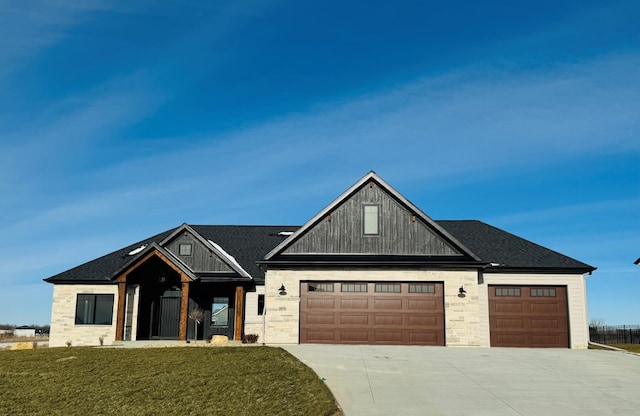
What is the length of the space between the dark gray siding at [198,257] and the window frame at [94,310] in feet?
13.2

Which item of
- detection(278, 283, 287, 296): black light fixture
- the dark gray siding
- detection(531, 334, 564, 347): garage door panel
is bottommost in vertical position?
detection(531, 334, 564, 347): garage door panel

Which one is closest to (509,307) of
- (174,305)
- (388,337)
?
(388,337)

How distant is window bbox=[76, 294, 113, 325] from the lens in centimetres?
2880

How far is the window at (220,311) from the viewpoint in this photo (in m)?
28.6

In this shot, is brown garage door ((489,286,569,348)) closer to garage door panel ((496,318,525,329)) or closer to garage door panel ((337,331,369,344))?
garage door panel ((496,318,525,329))

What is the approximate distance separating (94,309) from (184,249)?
5.33m

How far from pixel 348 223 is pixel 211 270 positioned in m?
7.97

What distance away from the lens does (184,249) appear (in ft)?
95.0

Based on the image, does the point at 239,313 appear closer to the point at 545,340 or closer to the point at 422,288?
the point at 422,288

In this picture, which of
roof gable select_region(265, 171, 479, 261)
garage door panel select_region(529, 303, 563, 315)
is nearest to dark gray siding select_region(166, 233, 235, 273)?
roof gable select_region(265, 171, 479, 261)

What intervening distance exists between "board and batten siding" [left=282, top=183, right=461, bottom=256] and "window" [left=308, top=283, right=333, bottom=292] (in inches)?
52.8

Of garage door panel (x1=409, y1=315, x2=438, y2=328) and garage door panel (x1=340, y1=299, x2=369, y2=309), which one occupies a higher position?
garage door panel (x1=340, y1=299, x2=369, y2=309)

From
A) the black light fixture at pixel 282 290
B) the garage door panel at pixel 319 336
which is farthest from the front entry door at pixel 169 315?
the garage door panel at pixel 319 336

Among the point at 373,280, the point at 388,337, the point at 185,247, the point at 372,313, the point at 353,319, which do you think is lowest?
the point at 388,337
